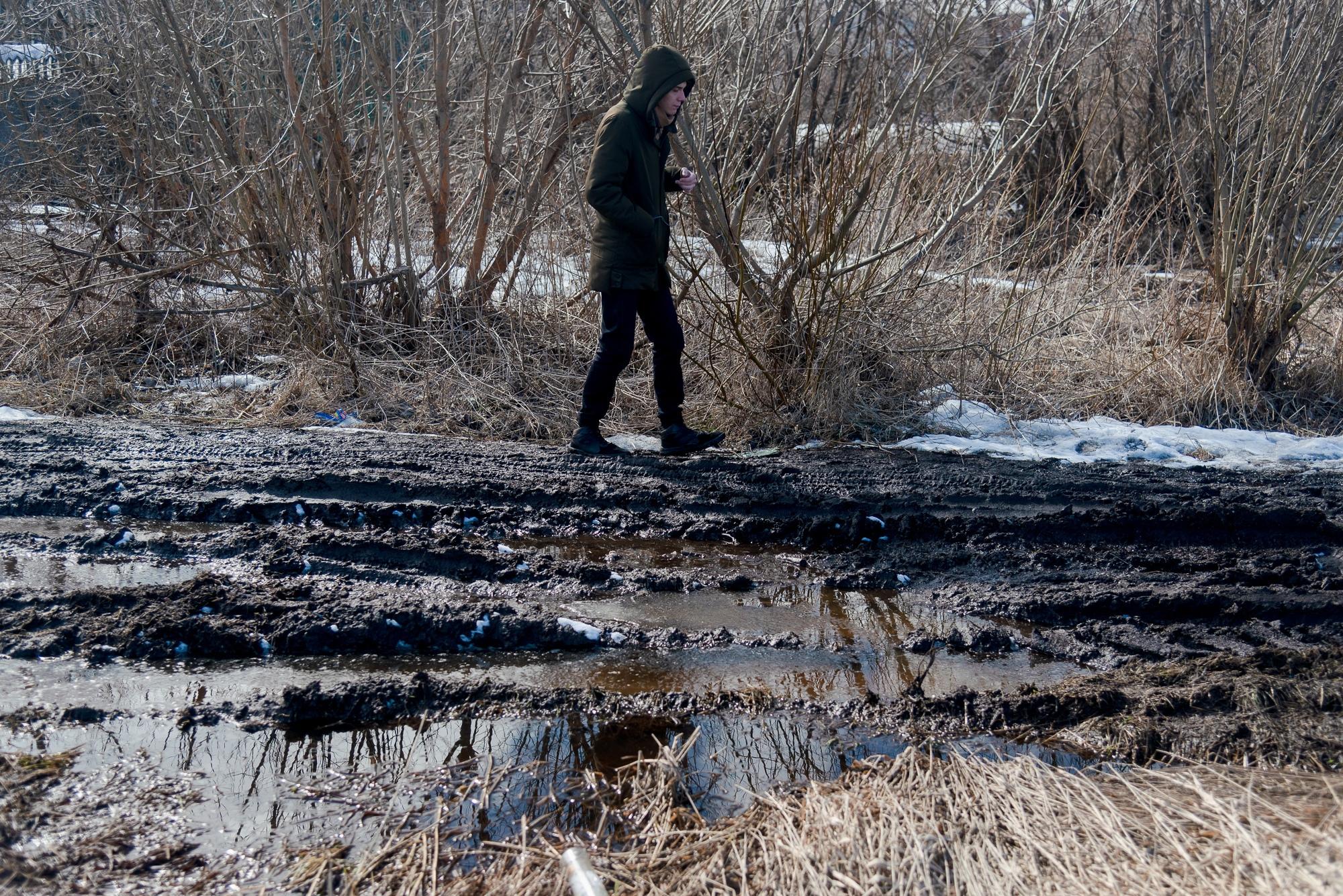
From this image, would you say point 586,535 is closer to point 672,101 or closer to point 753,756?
point 753,756

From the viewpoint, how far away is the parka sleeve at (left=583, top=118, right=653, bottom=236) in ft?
16.4

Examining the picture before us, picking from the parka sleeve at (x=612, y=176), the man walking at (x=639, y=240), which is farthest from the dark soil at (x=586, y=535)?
the parka sleeve at (x=612, y=176)

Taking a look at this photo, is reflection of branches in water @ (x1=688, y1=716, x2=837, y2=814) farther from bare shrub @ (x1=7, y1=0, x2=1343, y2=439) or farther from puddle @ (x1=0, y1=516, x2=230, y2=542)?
bare shrub @ (x1=7, y1=0, x2=1343, y2=439)

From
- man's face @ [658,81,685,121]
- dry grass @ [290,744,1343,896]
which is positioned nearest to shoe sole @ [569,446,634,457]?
man's face @ [658,81,685,121]

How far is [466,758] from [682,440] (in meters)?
2.96

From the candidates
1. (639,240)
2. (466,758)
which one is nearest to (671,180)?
(639,240)

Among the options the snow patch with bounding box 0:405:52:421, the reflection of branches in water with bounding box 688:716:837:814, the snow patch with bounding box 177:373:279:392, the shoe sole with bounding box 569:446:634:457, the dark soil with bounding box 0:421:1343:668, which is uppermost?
the snow patch with bounding box 177:373:279:392

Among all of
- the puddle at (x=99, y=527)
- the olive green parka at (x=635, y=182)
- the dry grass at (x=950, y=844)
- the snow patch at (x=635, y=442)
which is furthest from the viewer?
the snow patch at (x=635, y=442)

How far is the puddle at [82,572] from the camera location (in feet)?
12.6

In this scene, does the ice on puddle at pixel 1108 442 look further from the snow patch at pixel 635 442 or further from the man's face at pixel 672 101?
the man's face at pixel 672 101

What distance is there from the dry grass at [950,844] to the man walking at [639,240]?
10.0 ft

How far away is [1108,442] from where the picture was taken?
614cm

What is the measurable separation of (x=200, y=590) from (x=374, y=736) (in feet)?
3.70

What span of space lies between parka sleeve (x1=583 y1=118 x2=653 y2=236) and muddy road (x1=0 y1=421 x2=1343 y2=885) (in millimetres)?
1376
